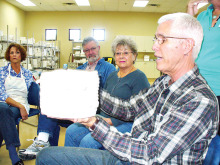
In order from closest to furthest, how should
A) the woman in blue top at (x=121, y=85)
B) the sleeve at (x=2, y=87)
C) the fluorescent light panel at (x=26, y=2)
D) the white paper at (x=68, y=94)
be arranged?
the white paper at (x=68, y=94) → the woman in blue top at (x=121, y=85) → the sleeve at (x=2, y=87) → the fluorescent light panel at (x=26, y=2)

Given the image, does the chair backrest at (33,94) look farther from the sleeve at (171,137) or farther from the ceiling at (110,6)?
the ceiling at (110,6)

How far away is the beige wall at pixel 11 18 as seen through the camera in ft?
26.5

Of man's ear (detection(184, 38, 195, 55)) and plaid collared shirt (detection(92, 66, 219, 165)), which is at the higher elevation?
man's ear (detection(184, 38, 195, 55))

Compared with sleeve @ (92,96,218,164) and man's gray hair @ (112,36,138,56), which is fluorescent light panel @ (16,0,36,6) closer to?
man's gray hair @ (112,36,138,56)

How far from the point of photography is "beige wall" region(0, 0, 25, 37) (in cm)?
808

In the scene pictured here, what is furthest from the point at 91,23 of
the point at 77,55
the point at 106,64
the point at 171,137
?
the point at 171,137

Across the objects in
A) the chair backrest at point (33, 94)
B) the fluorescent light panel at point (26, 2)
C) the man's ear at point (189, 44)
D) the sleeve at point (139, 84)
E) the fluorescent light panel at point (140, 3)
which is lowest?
the chair backrest at point (33, 94)

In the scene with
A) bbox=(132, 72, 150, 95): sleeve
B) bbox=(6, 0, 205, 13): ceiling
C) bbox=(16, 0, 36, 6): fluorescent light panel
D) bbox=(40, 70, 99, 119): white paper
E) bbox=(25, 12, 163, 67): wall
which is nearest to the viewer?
bbox=(40, 70, 99, 119): white paper

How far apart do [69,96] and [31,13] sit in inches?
424

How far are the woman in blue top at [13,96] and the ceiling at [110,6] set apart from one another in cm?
658

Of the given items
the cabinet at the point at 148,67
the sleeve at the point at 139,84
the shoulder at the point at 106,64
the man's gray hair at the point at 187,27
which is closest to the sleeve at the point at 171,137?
the man's gray hair at the point at 187,27

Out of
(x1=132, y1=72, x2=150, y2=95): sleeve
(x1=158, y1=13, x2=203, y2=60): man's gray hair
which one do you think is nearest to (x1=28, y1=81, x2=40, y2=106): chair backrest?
(x1=132, y1=72, x2=150, y2=95): sleeve

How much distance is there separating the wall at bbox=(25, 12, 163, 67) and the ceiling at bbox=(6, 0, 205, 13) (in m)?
0.39

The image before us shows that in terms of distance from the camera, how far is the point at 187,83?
85 cm
